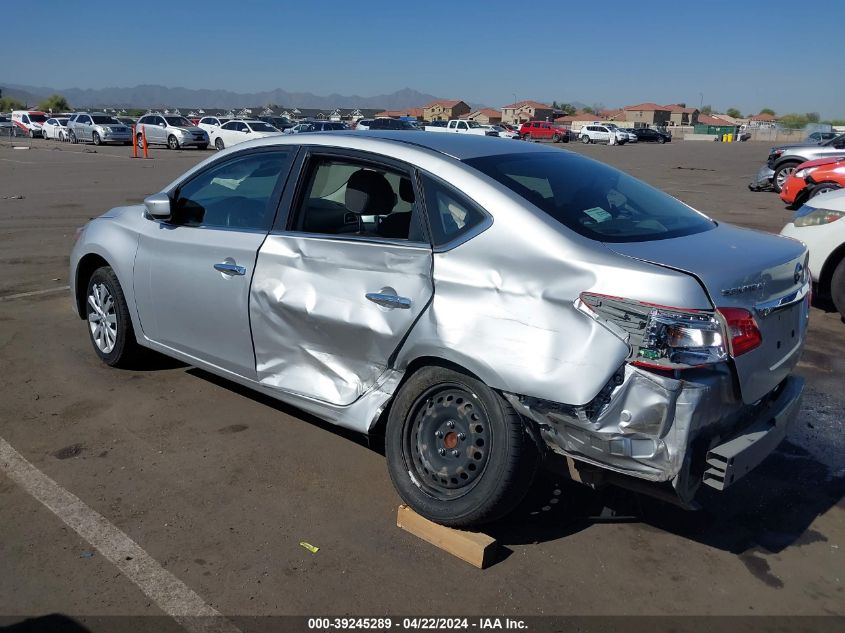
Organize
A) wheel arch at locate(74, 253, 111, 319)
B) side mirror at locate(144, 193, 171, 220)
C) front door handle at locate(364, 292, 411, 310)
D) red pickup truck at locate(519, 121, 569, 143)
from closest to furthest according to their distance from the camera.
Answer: front door handle at locate(364, 292, 411, 310)
side mirror at locate(144, 193, 171, 220)
wheel arch at locate(74, 253, 111, 319)
red pickup truck at locate(519, 121, 569, 143)

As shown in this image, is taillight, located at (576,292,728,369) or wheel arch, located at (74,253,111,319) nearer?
taillight, located at (576,292,728,369)

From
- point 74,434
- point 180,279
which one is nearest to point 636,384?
point 180,279

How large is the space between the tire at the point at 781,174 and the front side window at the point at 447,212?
1776 cm

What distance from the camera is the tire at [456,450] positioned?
3.28 meters

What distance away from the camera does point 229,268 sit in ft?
14.3

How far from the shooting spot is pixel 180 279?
472 cm

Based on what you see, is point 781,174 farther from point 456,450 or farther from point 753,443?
point 456,450

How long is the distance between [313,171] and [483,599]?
2420mm

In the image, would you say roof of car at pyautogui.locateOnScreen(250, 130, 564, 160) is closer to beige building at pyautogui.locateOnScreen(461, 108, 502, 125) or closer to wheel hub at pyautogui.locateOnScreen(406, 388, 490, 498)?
wheel hub at pyautogui.locateOnScreen(406, 388, 490, 498)

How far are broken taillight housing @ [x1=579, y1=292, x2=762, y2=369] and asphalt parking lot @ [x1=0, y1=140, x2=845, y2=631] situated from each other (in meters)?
1.04

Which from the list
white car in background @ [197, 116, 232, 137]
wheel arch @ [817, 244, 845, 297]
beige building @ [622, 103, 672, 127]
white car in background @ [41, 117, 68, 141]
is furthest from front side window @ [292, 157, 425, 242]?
beige building @ [622, 103, 672, 127]

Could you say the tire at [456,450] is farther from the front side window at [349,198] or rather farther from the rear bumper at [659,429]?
the front side window at [349,198]

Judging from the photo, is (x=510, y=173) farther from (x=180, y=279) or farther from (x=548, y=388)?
(x=180, y=279)

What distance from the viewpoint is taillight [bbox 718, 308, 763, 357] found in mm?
3027
